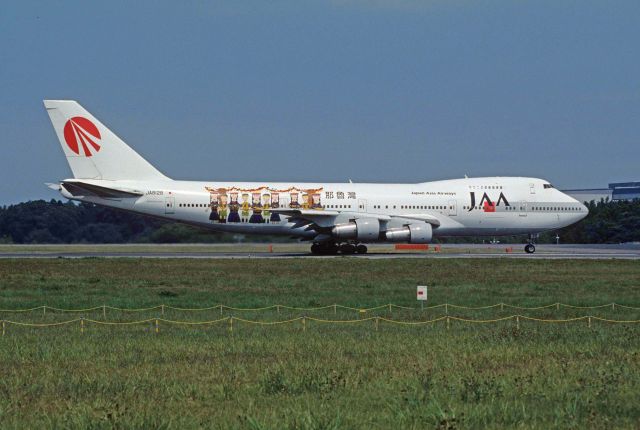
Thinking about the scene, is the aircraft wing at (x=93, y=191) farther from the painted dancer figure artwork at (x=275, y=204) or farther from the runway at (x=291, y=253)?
the painted dancer figure artwork at (x=275, y=204)

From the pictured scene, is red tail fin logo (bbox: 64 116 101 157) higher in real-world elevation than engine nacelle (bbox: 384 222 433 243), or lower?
higher

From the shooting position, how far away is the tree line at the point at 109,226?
87.9 metres

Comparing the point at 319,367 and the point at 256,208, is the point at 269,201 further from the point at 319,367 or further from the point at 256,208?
the point at 319,367

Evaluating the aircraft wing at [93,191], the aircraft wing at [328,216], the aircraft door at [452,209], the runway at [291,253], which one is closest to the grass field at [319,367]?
the aircraft wing at [328,216]

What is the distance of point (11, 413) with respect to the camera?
12.5m

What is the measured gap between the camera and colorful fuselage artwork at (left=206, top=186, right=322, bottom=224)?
196ft

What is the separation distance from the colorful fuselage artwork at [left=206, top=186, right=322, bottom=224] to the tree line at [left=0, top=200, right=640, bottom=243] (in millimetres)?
19917

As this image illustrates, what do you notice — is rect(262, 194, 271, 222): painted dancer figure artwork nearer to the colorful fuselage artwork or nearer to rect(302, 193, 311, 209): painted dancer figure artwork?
the colorful fuselage artwork

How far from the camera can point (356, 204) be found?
201ft

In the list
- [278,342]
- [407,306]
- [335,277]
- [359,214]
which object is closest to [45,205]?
[359,214]

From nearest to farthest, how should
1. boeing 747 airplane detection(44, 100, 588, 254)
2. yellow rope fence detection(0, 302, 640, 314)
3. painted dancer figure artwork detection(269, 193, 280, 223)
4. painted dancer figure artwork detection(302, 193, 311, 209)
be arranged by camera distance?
yellow rope fence detection(0, 302, 640, 314)
boeing 747 airplane detection(44, 100, 588, 254)
painted dancer figure artwork detection(269, 193, 280, 223)
painted dancer figure artwork detection(302, 193, 311, 209)

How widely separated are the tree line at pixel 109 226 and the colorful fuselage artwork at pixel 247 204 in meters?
19.9

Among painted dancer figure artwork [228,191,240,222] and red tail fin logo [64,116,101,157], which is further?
red tail fin logo [64,116,101,157]

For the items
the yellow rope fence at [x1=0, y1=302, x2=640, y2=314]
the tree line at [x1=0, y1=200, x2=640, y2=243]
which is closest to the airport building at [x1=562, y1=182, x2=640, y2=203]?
the tree line at [x1=0, y1=200, x2=640, y2=243]
